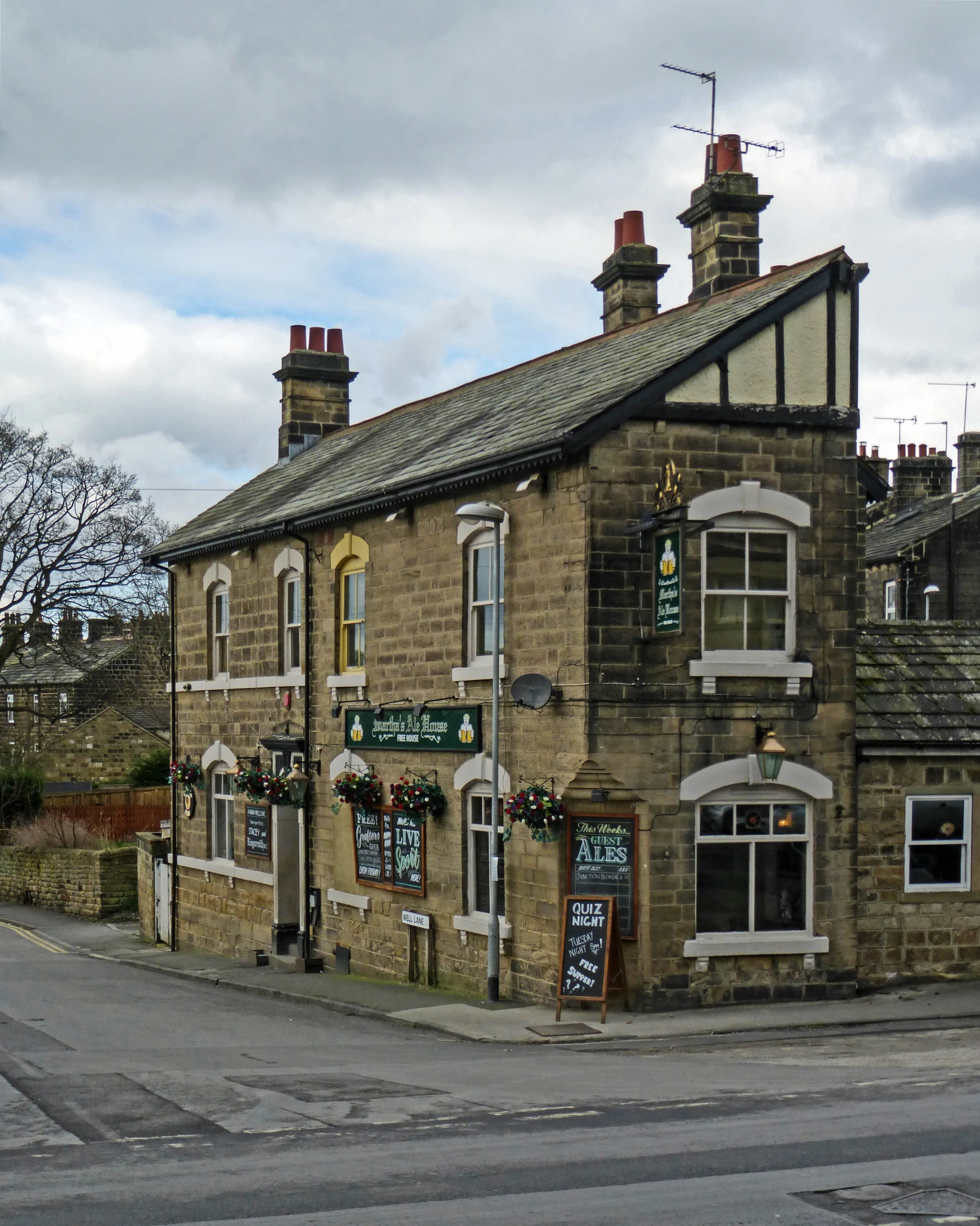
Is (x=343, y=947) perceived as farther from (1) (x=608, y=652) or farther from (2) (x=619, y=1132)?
(2) (x=619, y=1132)

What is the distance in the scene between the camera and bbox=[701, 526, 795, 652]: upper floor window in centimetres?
1634

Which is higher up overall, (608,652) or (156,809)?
(608,652)

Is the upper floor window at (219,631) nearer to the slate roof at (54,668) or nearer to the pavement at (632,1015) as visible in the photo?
the pavement at (632,1015)

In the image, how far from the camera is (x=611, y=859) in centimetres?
1600

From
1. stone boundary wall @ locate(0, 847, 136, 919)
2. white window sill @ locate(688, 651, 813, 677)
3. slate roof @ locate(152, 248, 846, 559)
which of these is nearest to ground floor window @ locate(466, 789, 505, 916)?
white window sill @ locate(688, 651, 813, 677)

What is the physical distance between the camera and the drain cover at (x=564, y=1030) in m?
14.9

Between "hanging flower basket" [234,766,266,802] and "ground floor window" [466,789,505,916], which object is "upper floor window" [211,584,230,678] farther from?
"ground floor window" [466,789,505,916]

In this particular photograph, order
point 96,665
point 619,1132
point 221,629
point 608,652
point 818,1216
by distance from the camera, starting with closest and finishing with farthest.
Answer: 1. point 818,1216
2. point 619,1132
3. point 608,652
4. point 221,629
5. point 96,665

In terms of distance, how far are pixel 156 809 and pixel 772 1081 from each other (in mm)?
33859

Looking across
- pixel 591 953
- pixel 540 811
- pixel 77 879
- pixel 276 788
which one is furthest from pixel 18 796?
pixel 591 953

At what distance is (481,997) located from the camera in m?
17.8

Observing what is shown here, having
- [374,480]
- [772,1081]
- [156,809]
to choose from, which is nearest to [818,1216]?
[772,1081]

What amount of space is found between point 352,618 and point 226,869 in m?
6.64

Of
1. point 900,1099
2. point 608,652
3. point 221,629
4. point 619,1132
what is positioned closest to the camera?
point 619,1132
